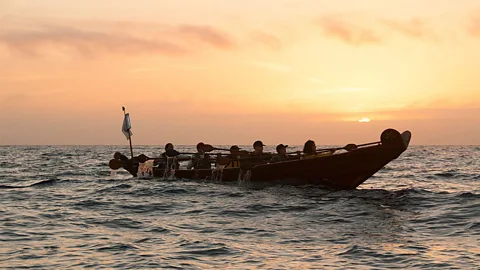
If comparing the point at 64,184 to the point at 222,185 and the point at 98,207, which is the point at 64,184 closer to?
the point at 222,185

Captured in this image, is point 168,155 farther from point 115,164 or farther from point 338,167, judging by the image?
point 338,167

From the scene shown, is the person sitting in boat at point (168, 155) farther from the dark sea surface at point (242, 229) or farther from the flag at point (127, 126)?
the dark sea surface at point (242, 229)

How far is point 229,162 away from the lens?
21109 millimetres

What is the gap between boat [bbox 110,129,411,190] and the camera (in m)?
16.8

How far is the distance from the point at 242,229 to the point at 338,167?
23.7 feet

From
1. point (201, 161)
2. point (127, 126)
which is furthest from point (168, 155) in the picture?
point (127, 126)

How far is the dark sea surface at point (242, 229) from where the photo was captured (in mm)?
8453

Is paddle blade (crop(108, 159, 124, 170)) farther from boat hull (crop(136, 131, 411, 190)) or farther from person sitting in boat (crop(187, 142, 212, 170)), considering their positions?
boat hull (crop(136, 131, 411, 190))

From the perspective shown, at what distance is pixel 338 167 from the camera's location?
58.5 feet

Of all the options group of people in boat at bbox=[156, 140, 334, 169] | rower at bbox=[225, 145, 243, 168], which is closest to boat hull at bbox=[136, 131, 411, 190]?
group of people in boat at bbox=[156, 140, 334, 169]

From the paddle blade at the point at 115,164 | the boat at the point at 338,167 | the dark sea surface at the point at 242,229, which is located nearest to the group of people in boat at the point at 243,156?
the boat at the point at 338,167

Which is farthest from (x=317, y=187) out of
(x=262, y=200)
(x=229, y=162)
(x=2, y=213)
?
(x=2, y=213)

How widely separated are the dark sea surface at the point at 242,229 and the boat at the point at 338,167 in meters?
0.57

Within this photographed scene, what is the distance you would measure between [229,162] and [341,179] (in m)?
4.94
